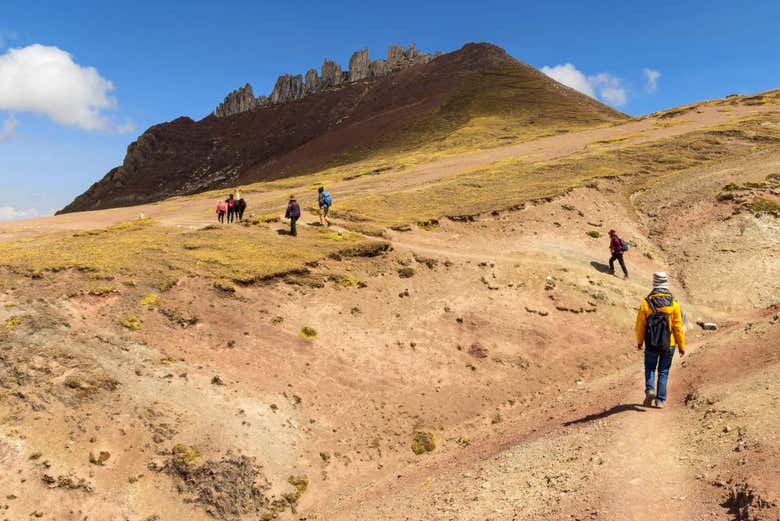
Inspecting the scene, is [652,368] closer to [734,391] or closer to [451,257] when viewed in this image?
[734,391]

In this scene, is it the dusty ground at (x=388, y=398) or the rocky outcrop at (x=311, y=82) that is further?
the rocky outcrop at (x=311, y=82)

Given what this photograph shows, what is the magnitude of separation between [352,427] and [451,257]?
15.1 meters

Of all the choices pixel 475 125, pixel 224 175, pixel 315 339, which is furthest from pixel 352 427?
pixel 224 175

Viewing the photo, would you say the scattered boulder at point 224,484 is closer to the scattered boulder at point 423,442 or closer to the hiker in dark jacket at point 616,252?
the scattered boulder at point 423,442

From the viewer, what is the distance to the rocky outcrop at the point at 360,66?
182 meters

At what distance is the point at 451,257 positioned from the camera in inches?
1207

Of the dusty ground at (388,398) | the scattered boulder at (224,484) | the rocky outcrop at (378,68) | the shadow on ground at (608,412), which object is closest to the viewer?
the dusty ground at (388,398)

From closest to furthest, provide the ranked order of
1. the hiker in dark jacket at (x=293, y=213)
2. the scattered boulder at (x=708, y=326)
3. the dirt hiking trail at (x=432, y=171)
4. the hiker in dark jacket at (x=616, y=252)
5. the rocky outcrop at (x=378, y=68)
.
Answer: the scattered boulder at (x=708, y=326)
the hiker in dark jacket at (x=293, y=213)
the hiker in dark jacket at (x=616, y=252)
the dirt hiking trail at (x=432, y=171)
the rocky outcrop at (x=378, y=68)

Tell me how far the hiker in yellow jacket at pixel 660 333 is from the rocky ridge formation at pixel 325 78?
583ft

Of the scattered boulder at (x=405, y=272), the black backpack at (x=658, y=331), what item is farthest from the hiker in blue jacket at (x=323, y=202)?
the black backpack at (x=658, y=331)

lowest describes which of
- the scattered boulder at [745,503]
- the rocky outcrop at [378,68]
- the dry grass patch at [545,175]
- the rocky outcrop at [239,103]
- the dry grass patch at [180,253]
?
the scattered boulder at [745,503]

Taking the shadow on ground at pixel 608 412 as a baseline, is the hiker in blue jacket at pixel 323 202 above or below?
above

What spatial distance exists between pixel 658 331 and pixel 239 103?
19102 cm

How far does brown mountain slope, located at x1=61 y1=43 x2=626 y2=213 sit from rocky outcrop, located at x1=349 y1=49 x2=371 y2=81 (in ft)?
39.7
